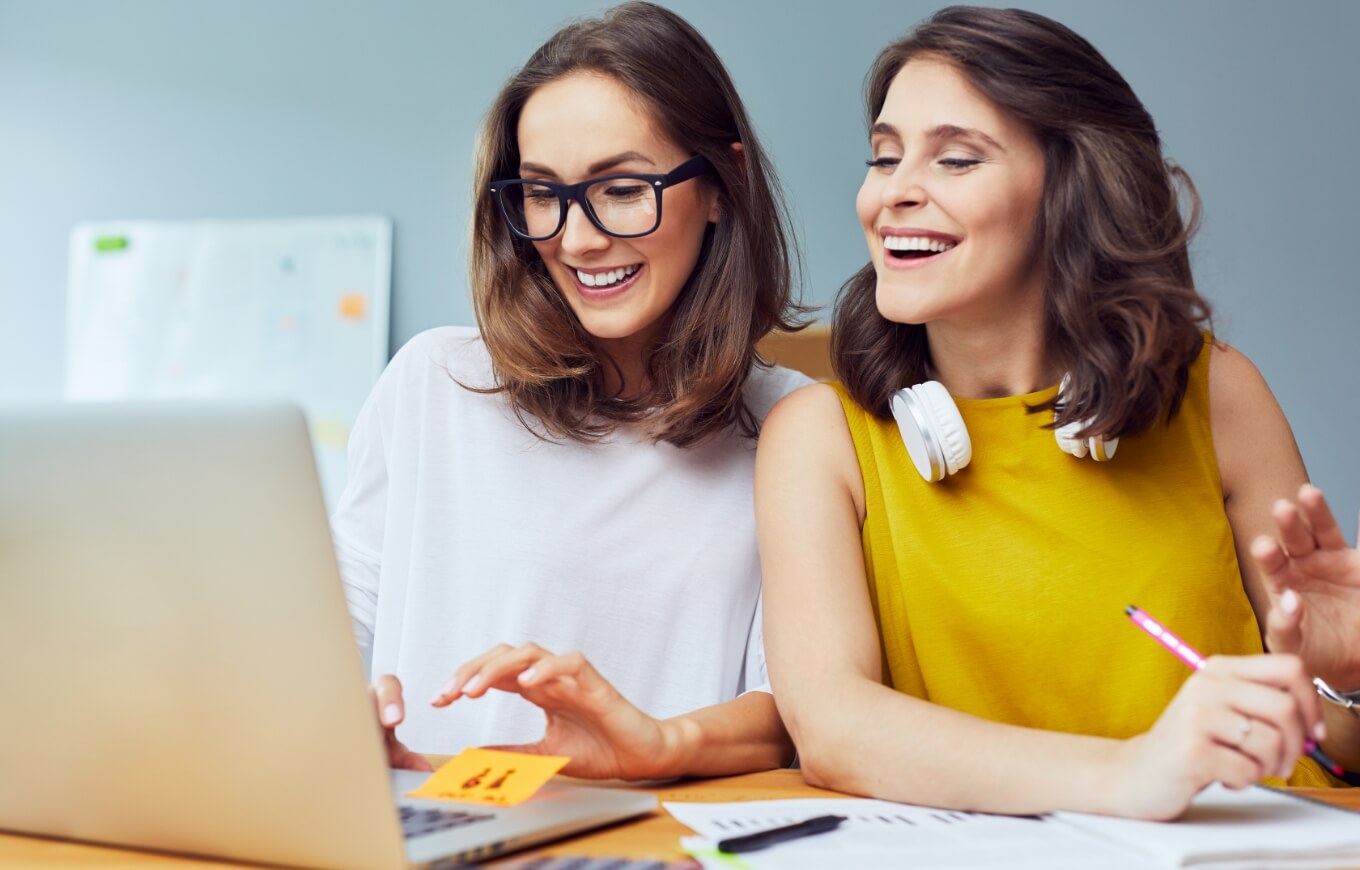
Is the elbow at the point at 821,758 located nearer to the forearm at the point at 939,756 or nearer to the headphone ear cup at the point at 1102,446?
the forearm at the point at 939,756

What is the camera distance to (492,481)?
1563 millimetres

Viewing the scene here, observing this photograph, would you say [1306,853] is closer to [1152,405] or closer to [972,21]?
[1152,405]

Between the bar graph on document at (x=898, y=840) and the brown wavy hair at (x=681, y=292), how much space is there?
0.65m

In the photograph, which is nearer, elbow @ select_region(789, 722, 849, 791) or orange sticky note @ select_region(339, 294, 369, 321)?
elbow @ select_region(789, 722, 849, 791)

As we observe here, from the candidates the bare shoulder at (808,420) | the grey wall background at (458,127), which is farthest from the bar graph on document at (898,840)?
the grey wall background at (458,127)

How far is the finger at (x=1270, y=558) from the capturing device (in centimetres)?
103

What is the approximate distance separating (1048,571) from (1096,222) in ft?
1.22

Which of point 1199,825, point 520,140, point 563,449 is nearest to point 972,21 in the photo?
point 520,140

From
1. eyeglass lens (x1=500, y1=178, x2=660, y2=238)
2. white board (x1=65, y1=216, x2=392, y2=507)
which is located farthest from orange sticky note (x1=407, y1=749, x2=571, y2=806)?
white board (x1=65, y1=216, x2=392, y2=507)

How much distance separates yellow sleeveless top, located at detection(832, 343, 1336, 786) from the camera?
130 centimetres

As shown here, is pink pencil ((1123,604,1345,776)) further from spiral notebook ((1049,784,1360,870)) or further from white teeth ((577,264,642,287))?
white teeth ((577,264,642,287))

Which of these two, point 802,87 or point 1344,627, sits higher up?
point 802,87

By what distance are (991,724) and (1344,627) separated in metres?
0.36

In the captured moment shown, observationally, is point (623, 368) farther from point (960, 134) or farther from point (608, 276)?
point (960, 134)
